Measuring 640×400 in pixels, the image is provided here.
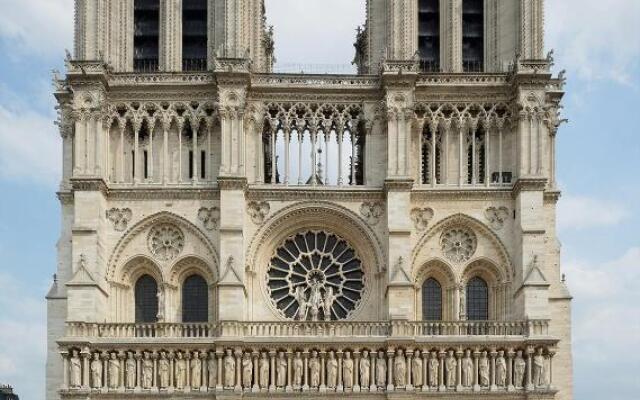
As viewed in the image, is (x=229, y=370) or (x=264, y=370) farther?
(x=264, y=370)

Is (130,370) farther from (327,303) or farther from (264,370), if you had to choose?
(327,303)

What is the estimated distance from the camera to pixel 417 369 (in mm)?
42125

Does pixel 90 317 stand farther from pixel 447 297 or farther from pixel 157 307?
pixel 447 297

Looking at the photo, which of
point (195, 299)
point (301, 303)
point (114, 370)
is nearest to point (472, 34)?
point (301, 303)

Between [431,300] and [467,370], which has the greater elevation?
[431,300]

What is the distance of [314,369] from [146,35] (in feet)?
48.1

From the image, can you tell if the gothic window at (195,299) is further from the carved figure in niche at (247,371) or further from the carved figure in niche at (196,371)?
the carved figure in niche at (247,371)

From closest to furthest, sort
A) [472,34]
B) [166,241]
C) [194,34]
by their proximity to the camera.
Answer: [166,241], [194,34], [472,34]

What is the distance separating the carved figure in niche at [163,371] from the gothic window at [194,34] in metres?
11.4

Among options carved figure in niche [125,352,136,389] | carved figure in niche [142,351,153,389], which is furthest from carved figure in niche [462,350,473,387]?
carved figure in niche [125,352,136,389]

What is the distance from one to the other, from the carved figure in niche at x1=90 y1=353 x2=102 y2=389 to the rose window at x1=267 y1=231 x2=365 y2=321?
6829 mm

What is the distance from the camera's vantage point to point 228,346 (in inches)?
1655

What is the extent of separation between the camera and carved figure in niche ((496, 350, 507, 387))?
138 feet

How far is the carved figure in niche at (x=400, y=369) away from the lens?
137 ft
